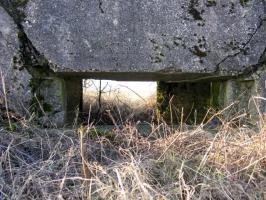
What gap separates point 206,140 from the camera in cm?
238

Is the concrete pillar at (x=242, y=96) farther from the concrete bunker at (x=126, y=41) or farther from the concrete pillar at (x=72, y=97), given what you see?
the concrete pillar at (x=72, y=97)

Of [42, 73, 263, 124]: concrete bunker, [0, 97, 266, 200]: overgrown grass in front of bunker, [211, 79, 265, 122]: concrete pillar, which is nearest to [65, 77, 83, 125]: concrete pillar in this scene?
[42, 73, 263, 124]: concrete bunker

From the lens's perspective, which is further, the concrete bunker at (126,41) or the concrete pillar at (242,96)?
the concrete pillar at (242,96)

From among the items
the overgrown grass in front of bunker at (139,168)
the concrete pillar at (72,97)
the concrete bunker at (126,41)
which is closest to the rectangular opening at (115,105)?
the concrete pillar at (72,97)

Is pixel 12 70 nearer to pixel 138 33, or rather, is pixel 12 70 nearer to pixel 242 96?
pixel 138 33

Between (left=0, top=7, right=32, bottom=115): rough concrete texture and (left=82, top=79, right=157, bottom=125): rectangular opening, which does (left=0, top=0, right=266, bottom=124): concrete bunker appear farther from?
(left=82, top=79, right=157, bottom=125): rectangular opening

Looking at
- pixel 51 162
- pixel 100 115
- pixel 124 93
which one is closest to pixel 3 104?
pixel 51 162

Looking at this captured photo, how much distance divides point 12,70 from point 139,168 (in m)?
1.17

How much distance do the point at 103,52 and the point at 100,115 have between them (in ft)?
3.27

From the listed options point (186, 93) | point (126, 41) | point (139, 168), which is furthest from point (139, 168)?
point (186, 93)

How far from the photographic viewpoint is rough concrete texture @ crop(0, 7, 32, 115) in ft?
9.53

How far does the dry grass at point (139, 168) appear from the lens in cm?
200

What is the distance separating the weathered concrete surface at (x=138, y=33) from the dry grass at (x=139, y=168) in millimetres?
504

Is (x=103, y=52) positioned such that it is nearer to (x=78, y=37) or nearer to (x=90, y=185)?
(x=78, y=37)
